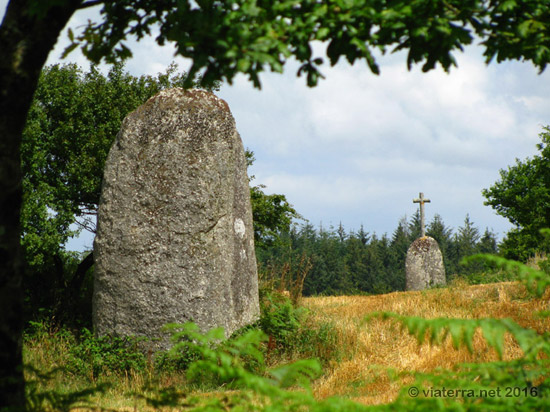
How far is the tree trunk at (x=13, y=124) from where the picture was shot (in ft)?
12.1

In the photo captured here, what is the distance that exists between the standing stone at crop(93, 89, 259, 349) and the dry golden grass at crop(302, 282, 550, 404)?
1.94 meters

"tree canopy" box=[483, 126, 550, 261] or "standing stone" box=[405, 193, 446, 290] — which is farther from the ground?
"tree canopy" box=[483, 126, 550, 261]

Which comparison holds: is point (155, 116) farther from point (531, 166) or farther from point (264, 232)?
point (531, 166)

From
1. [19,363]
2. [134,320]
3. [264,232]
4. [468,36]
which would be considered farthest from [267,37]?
[264,232]

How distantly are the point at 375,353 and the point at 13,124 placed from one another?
242 inches

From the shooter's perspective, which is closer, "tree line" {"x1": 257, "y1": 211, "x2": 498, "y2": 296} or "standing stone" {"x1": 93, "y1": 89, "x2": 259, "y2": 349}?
"standing stone" {"x1": 93, "y1": 89, "x2": 259, "y2": 349}

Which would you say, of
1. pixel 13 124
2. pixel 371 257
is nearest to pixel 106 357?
pixel 13 124

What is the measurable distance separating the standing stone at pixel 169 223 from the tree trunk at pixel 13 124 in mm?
4114

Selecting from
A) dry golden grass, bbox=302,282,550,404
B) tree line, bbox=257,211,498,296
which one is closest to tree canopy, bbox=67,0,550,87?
dry golden grass, bbox=302,282,550,404

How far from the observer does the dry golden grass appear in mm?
6824

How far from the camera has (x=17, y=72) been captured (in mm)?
3754

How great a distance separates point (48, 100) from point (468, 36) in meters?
13.5

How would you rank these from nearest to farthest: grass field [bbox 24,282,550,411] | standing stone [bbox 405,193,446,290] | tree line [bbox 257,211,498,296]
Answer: grass field [bbox 24,282,550,411], standing stone [bbox 405,193,446,290], tree line [bbox 257,211,498,296]

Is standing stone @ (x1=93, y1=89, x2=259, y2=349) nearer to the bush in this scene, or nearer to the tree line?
the bush
